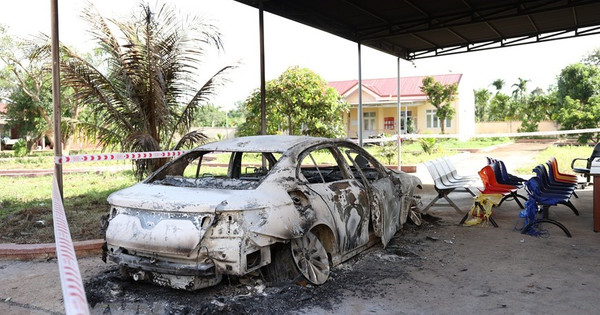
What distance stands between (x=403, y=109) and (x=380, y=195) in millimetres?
35604

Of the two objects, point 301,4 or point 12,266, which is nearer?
point 12,266

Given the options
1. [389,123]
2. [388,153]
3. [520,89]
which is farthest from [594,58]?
[388,153]

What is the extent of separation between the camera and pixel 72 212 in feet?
27.5

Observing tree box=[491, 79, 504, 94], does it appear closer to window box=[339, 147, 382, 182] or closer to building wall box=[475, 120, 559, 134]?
building wall box=[475, 120, 559, 134]

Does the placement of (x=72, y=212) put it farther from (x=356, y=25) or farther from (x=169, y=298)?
(x=356, y=25)

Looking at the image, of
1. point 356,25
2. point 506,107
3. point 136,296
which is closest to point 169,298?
point 136,296

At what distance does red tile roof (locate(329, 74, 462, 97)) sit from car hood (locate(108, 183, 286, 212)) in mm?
35677

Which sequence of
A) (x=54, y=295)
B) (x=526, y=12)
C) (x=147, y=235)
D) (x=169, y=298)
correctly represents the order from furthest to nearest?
(x=526, y=12)
(x=54, y=295)
(x=169, y=298)
(x=147, y=235)

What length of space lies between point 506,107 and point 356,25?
130 ft

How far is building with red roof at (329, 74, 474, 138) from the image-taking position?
38375mm

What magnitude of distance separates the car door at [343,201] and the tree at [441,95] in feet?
102

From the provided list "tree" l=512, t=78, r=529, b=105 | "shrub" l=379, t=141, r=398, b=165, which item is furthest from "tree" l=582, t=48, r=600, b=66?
"shrub" l=379, t=141, r=398, b=165

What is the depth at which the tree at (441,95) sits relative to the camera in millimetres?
34750

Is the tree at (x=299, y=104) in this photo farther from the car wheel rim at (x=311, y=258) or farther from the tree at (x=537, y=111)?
the tree at (x=537, y=111)
